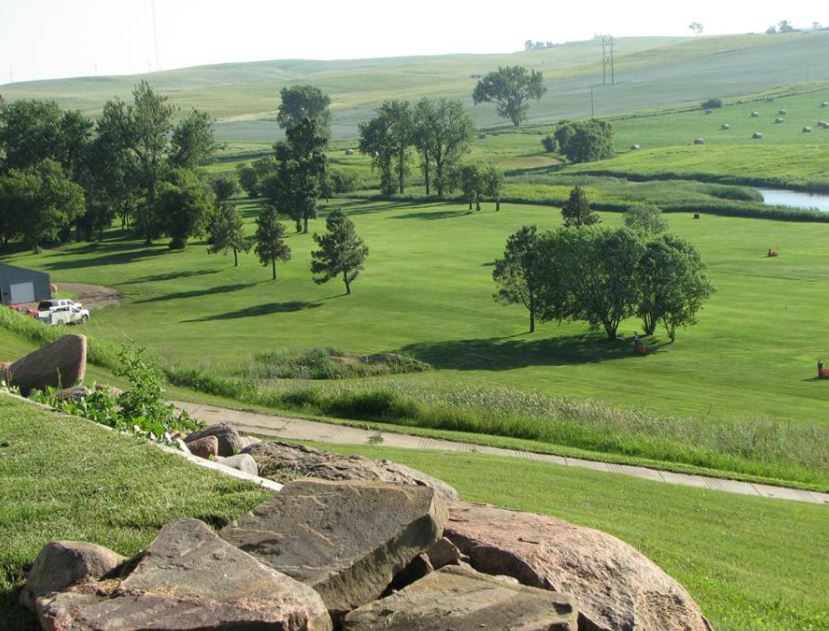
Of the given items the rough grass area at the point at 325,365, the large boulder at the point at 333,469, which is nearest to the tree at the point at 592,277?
the rough grass area at the point at 325,365

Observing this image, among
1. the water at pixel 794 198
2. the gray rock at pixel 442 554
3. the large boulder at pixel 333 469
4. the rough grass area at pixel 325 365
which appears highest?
the gray rock at pixel 442 554

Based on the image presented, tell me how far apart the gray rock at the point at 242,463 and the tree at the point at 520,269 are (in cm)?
4628

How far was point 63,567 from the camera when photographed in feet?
32.1

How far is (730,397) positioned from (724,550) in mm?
26183

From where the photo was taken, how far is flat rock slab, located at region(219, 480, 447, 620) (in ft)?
32.1

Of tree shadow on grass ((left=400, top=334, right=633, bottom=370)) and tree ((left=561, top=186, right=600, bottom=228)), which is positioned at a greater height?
tree ((left=561, top=186, right=600, bottom=228))

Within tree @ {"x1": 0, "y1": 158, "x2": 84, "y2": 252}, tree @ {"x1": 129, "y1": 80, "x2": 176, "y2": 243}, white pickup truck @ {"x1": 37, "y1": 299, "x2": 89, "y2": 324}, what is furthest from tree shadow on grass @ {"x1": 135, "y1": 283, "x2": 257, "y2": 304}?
tree @ {"x1": 129, "y1": 80, "x2": 176, "y2": 243}

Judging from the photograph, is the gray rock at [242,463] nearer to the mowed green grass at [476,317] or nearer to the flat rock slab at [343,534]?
the flat rock slab at [343,534]

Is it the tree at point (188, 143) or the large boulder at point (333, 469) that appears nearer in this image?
the large boulder at point (333, 469)

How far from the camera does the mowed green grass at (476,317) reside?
45.3m

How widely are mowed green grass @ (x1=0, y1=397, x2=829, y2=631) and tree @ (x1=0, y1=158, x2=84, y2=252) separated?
7943 centimetres

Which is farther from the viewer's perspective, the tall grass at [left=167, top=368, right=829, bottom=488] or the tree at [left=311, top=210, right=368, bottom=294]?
the tree at [left=311, top=210, right=368, bottom=294]

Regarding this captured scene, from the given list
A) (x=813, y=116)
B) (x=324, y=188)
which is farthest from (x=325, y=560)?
(x=813, y=116)

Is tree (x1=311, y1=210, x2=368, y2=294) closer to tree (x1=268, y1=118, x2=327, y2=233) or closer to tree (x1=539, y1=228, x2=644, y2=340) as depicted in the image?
tree (x1=539, y1=228, x2=644, y2=340)
